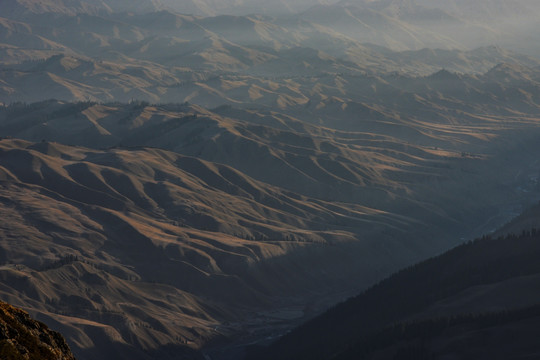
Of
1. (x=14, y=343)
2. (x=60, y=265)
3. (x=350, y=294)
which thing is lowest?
(x=350, y=294)

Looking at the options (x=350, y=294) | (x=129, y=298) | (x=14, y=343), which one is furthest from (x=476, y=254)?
(x=14, y=343)

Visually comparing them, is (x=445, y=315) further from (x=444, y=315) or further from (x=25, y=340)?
(x=25, y=340)

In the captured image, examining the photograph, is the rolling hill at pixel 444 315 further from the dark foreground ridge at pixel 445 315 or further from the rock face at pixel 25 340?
the rock face at pixel 25 340

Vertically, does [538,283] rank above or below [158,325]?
above

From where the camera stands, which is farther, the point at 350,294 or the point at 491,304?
the point at 350,294

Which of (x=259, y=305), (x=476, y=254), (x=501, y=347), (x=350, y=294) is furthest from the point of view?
(x=350, y=294)

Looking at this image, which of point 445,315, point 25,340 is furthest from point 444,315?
point 25,340

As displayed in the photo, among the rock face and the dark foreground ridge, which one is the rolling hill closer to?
the dark foreground ridge

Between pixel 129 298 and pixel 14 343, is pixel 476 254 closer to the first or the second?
pixel 129 298
